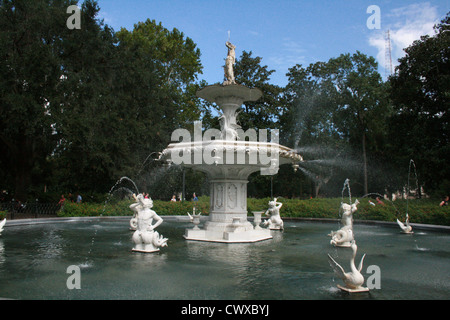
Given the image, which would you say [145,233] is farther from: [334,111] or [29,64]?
[334,111]

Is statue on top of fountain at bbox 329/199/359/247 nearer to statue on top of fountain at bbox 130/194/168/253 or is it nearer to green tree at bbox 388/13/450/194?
statue on top of fountain at bbox 130/194/168/253

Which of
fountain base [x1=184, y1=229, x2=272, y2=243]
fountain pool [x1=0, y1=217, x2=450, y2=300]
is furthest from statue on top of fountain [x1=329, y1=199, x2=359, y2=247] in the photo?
fountain base [x1=184, y1=229, x2=272, y2=243]

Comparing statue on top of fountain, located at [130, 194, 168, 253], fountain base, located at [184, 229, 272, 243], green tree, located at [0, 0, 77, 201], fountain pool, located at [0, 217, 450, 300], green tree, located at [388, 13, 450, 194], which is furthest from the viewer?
green tree, located at [388, 13, 450, 194]


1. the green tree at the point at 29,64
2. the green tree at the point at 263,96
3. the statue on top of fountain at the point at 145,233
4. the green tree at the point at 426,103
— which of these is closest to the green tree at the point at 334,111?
the green tree at the point at 263,96

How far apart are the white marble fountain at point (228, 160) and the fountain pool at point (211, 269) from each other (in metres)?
0.78

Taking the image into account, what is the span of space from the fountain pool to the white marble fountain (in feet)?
2.58

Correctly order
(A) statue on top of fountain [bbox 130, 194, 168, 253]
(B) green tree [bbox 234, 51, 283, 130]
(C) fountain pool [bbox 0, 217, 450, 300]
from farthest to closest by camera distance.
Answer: (B) green tree [bbox 234, 51, 283, 130] → (A) statue on top of fountain [bbox 130, 194, 168, 253] → (C) fountain pool [bbox 0, 217, 450, 300]

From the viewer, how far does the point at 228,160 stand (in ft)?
34.2

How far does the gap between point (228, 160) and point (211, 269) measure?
424 cm

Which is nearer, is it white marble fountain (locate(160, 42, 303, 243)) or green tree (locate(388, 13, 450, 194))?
white marble fountain (locate(160, 42, 303, 243))

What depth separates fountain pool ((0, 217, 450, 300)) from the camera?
17.0 ft

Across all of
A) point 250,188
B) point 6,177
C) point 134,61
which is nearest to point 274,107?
point 250,188
